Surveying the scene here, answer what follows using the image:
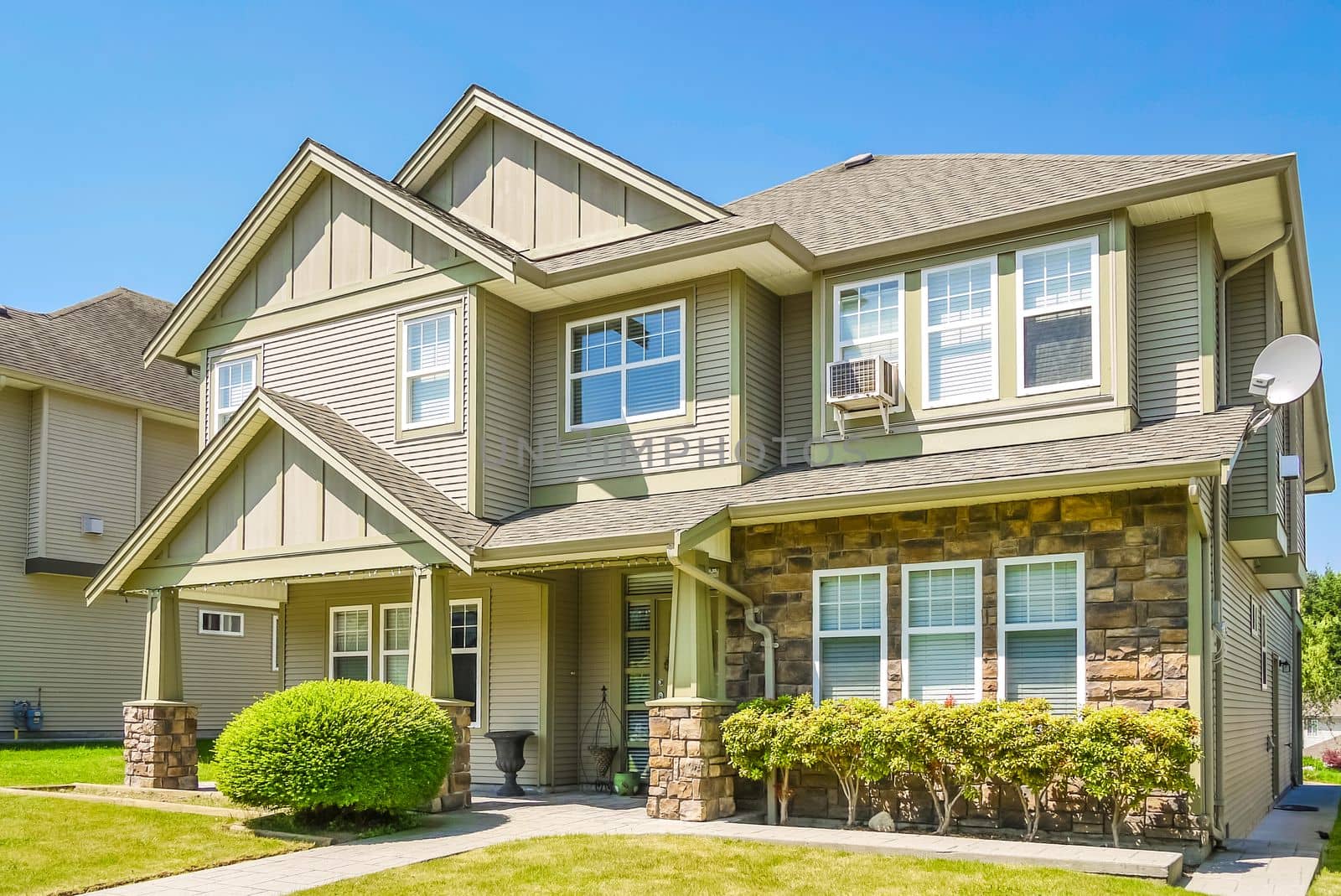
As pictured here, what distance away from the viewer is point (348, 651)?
16.0 metres

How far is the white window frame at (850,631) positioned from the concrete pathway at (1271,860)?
10.0ft

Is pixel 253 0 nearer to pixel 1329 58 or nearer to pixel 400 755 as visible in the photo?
pixel 400 755

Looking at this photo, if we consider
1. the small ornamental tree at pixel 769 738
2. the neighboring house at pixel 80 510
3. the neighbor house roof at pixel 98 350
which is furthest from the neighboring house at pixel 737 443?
the neighboring house at pixel 80 510

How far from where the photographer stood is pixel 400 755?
10.9 metres

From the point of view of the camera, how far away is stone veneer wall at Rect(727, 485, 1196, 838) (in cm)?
1000

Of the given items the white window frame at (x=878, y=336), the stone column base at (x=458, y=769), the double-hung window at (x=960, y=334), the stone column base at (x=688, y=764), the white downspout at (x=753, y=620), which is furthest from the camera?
the white window frame at (x=878, y=336)

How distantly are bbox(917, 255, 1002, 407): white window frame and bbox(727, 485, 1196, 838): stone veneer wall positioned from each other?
1363mm

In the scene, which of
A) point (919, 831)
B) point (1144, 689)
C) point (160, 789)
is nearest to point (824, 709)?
point (919, 831)

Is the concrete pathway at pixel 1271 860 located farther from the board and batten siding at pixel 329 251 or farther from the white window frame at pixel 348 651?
the white window frame at pixel 348 651

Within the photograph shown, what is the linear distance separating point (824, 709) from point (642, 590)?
419cm

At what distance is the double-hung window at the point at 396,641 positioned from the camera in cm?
1549

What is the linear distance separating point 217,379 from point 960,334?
31.8 ft

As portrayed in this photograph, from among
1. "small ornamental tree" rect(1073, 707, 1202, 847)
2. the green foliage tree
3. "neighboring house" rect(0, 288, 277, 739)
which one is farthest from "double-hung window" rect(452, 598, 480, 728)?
the green foliage tree

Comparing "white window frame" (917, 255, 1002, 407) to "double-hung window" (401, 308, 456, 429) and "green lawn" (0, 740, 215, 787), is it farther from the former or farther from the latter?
"green lawn" (0, 740, 215, 787)
